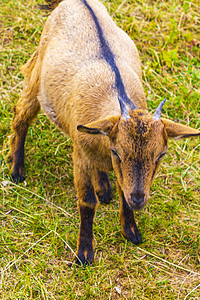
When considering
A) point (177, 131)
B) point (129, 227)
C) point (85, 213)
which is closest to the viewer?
point (177, 131)

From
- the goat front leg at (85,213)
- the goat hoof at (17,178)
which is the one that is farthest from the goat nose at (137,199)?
the goat hoof at (17,178)

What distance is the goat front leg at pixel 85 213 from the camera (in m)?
4.21

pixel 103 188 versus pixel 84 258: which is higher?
pixel 103 188

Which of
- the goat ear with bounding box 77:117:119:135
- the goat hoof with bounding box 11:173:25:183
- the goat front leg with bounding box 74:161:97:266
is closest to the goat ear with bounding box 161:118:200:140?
the goat ear with bounding box 77:117:119:135

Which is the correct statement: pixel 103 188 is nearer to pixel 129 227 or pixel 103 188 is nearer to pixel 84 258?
pixel 129 227

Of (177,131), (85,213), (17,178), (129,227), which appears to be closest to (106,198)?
(129,227)

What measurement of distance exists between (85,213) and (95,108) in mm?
1211

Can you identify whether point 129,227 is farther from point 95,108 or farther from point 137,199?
point 95,108

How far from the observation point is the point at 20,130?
209 inches

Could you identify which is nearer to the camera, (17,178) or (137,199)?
(137,199)

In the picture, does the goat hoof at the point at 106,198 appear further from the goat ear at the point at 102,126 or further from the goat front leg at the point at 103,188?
the goat ear at the point at 102,126

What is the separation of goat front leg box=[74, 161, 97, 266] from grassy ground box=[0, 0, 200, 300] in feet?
0.52

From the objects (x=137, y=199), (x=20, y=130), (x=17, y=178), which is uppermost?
(x=137, y=199)

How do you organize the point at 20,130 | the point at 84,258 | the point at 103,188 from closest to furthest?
the point at 84,258 < the point at 103,188 < the point at 20,130
